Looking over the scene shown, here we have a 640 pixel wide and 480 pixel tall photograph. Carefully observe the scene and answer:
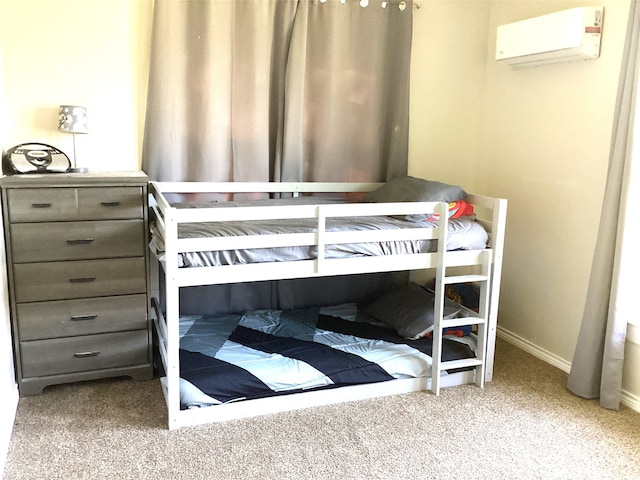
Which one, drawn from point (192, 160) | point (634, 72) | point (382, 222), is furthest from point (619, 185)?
point (192, 160)

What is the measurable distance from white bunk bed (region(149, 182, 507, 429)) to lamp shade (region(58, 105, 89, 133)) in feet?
1.62

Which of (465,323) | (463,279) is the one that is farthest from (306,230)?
(465,323)

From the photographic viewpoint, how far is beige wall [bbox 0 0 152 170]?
113 inches

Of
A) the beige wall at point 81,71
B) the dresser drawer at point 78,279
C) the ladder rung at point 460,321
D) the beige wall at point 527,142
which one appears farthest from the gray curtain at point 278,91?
the ladder rung at point 460,321

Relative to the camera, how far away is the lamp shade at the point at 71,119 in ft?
9.40

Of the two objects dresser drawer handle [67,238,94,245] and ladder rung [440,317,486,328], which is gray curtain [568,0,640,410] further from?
dresser drawer handle [67,238,94,245]

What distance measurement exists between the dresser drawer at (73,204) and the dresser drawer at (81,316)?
40 cm

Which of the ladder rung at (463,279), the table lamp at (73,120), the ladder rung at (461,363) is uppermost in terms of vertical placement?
the table lamp at (73,120)

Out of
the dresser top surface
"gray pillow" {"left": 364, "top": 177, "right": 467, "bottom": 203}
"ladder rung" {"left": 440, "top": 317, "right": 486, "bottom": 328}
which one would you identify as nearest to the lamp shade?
the dresser top surface

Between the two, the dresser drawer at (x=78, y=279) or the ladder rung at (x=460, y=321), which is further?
the ladder rung at (x=460, y=321)

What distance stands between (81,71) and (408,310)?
7.24 feet

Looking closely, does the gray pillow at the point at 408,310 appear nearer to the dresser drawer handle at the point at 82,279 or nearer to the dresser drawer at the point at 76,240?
the dresser drawer at the point at 76,240

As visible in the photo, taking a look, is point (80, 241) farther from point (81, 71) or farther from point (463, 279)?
point (463, 279)

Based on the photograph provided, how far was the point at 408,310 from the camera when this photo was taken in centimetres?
327
